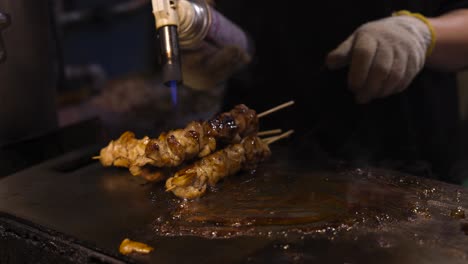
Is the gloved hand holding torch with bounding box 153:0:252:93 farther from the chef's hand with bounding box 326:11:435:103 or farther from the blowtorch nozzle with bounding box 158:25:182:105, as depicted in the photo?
the chef's hand with bounding box 326:11:435:103

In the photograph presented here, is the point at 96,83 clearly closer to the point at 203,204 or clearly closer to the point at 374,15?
the point at 374,15

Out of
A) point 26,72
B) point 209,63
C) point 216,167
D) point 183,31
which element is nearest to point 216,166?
point 216,167

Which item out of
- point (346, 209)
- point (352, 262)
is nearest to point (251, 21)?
point (346, 209)

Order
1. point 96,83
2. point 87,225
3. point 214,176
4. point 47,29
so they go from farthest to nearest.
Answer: point 96,83 → point 47,29 → point 214,176 → point 87,225

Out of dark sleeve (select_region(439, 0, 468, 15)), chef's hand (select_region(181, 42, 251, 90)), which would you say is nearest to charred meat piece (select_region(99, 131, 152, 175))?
chef's hand (select_region(181, 42, 251, 90))

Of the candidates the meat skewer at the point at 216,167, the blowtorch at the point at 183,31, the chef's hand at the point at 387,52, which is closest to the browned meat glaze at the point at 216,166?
the meat skewer at the point at 216,167
